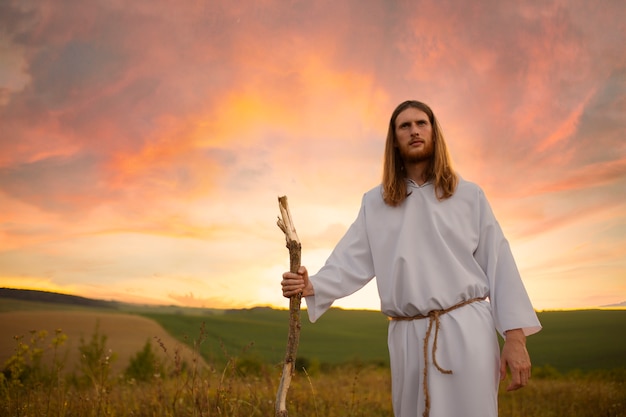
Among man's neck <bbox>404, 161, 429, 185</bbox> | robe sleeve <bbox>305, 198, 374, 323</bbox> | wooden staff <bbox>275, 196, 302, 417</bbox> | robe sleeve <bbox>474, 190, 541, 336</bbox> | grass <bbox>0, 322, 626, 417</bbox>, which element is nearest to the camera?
wooden staff <bbox>275, 196, 302, 417</bbox>

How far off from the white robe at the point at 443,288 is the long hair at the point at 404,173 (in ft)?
0.21

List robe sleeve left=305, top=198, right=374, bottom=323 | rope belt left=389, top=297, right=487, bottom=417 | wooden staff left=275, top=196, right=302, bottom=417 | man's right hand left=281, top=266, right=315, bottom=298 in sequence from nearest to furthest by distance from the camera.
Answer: wooden staff left=275, top=196, right=302, bottom=417 → man's right hand left=281, top=266, right=315, bottom=298 → rope belt left=389, top=297, right=487, bottom=417 → robe sleeve left=305, top=198, right=374, bottom=323

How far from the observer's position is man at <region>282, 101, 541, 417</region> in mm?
3115

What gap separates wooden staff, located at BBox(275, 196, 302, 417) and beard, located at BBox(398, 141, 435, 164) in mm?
1172

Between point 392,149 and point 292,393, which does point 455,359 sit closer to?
point 392,149

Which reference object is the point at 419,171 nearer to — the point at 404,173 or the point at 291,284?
the point at 404,173

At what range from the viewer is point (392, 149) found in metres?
3.72

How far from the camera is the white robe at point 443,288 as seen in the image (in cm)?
312

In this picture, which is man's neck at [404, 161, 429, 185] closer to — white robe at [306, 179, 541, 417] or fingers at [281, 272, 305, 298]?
white robe at [306, 179, 541, 417]

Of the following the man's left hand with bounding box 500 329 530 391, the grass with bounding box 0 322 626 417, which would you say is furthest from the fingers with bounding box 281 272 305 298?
the man's left hand with bounding box 500 329 530 391

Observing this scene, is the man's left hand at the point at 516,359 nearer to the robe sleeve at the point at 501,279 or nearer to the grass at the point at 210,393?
the robe sleeve at the point at 501,279

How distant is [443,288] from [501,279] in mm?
452

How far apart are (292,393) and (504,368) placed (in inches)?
158

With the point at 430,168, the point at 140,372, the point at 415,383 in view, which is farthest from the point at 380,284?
the point at 140,372
